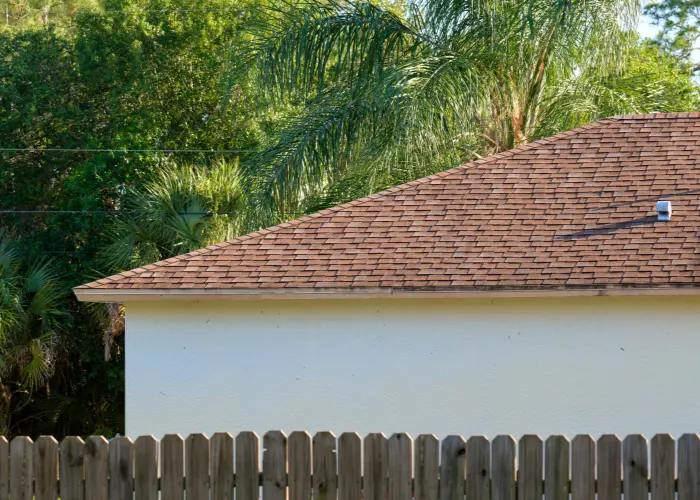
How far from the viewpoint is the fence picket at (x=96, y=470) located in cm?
690

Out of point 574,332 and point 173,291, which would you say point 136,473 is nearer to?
point 173,291

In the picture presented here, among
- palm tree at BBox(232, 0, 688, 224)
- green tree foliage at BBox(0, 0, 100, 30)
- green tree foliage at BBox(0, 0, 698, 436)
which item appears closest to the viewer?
palm tree at BBox(232, 0, 688, 224)

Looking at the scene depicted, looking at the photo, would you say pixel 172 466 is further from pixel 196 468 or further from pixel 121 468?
pixel 121 468

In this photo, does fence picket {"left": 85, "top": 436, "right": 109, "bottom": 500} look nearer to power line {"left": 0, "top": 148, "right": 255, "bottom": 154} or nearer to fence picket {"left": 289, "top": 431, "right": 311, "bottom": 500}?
→ fence picket {"left": 289, "top": 431, "right": 311, "bottom": 500}

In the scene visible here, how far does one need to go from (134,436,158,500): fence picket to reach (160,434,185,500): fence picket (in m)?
0.05

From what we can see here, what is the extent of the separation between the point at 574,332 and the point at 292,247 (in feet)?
10.1

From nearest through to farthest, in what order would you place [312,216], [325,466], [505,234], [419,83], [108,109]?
1. [325,466]
2. [505,234]
3. [312,216]
4. [419,83]
5. [108,109]

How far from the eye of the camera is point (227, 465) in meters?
6.84

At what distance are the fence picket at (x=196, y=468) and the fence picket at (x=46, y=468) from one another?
63 centimetres

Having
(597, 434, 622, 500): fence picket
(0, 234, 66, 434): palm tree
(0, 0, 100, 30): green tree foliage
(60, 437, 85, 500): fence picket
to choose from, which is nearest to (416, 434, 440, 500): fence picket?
(597, 434, 622, 500): fence picket

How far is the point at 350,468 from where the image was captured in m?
6.74

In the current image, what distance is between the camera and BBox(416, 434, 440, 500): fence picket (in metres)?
6.66

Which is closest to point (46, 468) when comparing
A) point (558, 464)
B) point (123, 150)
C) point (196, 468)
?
point (196, 468)

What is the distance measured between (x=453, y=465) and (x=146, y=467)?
6.59 ft
